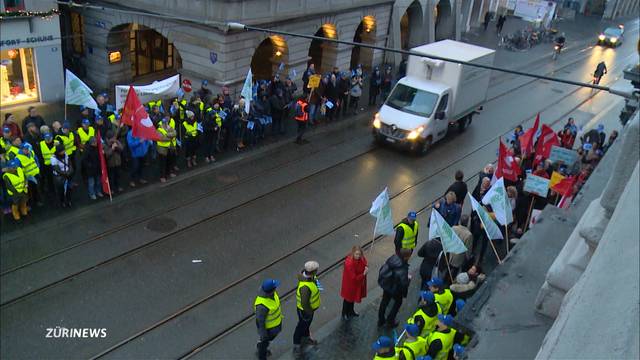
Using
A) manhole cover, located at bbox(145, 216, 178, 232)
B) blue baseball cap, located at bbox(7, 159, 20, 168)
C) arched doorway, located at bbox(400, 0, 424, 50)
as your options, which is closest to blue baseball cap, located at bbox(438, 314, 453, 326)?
manhole cover, located at bbox(145, 216, 178, 232)

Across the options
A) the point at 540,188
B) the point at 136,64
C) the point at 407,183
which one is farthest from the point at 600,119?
the point at 136,64

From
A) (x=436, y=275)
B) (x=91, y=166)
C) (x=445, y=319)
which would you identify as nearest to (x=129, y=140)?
(x=91, y=166)

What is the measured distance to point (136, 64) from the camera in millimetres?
25188

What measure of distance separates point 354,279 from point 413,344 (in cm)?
248

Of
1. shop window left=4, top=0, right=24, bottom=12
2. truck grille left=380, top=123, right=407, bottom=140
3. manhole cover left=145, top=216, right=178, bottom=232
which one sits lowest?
manhole cover left=145, top=216, right=178, bottom=232

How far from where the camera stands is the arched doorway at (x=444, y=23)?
38.0 m

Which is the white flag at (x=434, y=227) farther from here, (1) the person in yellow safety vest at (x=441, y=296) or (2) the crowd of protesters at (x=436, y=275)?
(1) the person in yellow safety vest at (x=441, y=296)

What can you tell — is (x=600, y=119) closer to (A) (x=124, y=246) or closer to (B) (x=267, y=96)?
(B) (x=267, y=96)

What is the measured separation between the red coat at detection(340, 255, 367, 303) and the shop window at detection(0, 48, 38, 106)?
1567 cm

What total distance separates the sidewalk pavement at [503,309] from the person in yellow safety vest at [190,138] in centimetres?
659

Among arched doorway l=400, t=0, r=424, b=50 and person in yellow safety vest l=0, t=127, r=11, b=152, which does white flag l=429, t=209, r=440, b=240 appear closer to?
person in yellow safety vest l=0, t=127, r=11, b=152

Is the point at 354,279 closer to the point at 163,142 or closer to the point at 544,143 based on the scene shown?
the point at 163,142

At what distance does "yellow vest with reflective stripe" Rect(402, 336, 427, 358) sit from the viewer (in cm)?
784

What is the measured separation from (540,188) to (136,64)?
61.9 feet
